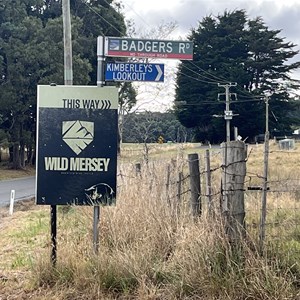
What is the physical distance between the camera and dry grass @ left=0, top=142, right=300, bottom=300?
189 inches

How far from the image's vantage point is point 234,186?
5.21 meters

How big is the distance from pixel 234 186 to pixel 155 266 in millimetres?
1160

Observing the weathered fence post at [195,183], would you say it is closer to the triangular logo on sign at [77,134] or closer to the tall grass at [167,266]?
the tall grass at [167,266]

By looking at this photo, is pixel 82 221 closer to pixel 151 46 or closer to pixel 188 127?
pixel 151 46

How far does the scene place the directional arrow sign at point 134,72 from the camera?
6.32m

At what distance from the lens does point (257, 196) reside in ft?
24.5

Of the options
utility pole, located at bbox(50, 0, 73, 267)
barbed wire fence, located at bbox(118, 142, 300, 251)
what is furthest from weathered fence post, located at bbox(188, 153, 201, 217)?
utility pole, located at bbox(50, 0, 73, 267)

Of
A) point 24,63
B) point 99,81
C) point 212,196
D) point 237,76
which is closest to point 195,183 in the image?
point 212,196

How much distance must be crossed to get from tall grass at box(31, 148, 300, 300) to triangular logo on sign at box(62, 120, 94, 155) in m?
1.16

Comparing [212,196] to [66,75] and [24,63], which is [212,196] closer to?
[66,75]

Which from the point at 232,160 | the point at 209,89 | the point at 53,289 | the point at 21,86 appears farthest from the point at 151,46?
the point at 209,89

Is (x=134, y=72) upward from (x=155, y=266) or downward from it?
upward

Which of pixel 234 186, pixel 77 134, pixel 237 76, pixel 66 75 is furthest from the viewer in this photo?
pixel 237 76

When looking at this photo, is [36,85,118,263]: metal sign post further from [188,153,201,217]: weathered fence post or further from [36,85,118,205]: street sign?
[188,153,201,217]: weathered fence post
